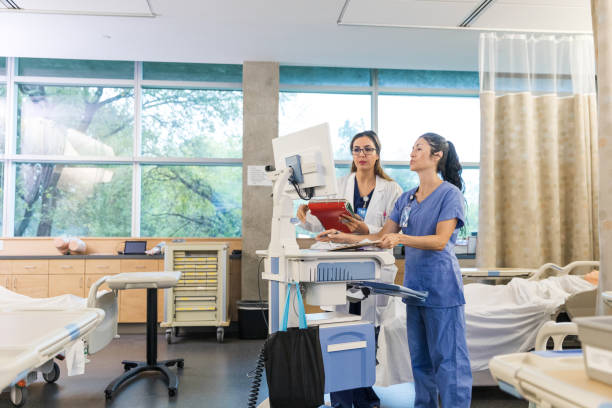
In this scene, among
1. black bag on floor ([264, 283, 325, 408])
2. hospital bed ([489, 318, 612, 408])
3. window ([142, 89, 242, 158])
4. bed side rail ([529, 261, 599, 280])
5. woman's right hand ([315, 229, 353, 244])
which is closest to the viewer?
hospital bed ([489, 318, 612, 408])

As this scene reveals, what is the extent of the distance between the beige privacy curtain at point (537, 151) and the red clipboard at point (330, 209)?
8.54 ft

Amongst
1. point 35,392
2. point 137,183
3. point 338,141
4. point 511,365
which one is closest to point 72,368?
point 35,392

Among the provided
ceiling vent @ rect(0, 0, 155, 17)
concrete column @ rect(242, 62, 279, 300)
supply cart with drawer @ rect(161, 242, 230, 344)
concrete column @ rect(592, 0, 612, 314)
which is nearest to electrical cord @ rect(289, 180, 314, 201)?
concrete column @ rect(592, 0, 612, 314)

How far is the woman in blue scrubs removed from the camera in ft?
6.56

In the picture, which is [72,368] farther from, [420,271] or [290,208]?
[420,271]

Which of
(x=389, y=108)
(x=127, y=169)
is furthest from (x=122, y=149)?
(x=389, y=108)

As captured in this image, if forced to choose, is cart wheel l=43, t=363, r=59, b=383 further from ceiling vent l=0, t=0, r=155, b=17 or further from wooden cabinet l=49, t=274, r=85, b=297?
ceiling vent l=0, t=0, r=155, b=17

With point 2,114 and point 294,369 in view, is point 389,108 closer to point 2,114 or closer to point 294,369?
point 294,369

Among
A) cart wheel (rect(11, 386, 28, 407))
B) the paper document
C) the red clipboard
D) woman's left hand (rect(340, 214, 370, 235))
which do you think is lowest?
cart wheel (rect(11, 386, 28, 407))

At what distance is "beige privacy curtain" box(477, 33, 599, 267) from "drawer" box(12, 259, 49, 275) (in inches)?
177

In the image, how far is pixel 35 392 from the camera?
312 centimetres

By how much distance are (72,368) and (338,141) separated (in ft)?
13.1

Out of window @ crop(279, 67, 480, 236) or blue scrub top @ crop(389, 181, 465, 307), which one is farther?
window @ crop(279, 67, 480, 236)

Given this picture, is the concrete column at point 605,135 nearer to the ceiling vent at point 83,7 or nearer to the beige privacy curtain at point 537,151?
the beige privacy curtain at point 537,151
